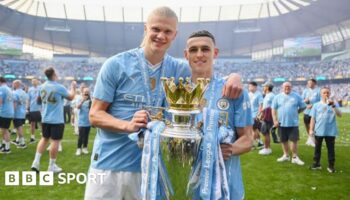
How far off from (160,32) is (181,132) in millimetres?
627

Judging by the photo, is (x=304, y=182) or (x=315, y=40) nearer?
(x=304, y=182)

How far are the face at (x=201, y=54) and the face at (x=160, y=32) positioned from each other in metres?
0.18

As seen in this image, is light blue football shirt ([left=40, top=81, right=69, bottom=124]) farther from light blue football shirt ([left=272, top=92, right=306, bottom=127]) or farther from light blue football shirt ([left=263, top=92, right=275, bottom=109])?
light blue football shirt ([left=263, top=92, right=275, bottom=109])

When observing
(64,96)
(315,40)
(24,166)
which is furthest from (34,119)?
(315,40)

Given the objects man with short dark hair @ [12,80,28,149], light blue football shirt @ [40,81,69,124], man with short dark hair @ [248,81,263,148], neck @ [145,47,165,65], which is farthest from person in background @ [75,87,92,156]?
neck @ [145,47,165,65]

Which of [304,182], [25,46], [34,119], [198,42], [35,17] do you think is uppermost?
[35,17]

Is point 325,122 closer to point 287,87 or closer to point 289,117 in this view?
point 289,117

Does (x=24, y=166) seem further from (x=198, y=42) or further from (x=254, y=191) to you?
(x=198, y=42)

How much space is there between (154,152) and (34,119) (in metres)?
9.87

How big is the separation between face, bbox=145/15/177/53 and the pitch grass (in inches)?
148

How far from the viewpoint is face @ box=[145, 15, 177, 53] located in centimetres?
181

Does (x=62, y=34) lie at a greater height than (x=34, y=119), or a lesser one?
greater

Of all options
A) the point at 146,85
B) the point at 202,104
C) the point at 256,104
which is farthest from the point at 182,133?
the point at 256,104

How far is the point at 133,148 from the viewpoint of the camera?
6.56ft
